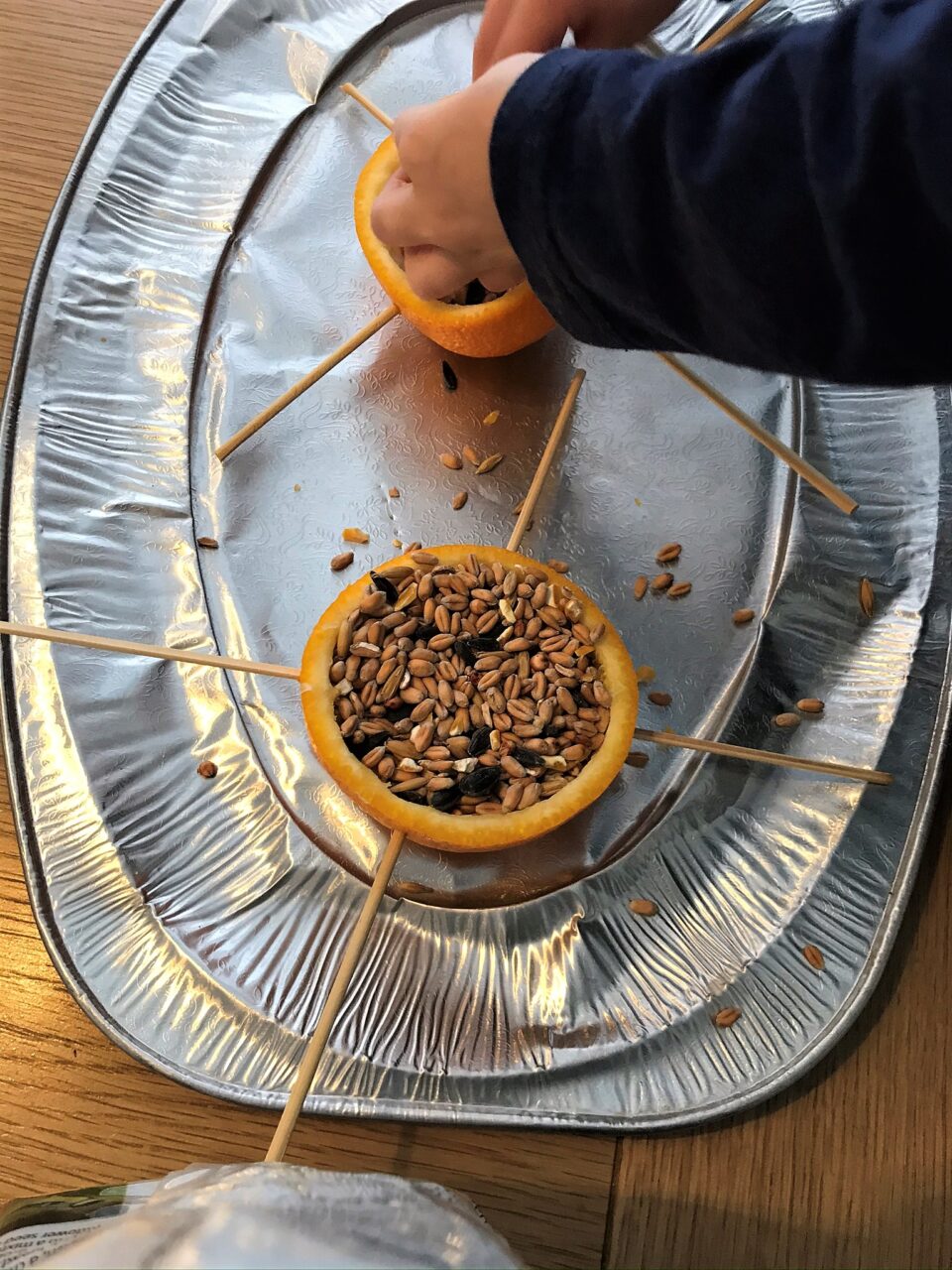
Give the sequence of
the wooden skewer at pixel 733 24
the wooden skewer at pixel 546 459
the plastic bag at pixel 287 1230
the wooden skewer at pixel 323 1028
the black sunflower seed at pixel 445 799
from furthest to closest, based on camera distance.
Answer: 1. the wooden skewer at pixel 733 24
2. the wooden skewer at pixel 546 459
3. the black sunflower seed at pixel 445 799
4. the wooden skewer at pixel 323 1028
5. the plastic bag at pixel 287 1230

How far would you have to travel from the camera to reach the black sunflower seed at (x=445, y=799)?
649 mm

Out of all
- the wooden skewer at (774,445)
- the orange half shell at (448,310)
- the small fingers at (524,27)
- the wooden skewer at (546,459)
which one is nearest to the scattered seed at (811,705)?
Answer: the wooden skewer at (774,445)

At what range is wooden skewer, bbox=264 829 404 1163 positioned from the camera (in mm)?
549

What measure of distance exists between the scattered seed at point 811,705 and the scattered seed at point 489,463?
34 centimetres

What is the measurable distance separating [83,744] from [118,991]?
19cm

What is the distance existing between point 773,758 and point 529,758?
0.63 feet

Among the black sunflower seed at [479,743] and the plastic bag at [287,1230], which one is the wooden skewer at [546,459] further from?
the plastic bag at [287,1230]

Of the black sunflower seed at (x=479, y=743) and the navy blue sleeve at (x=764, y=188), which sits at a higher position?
the navy blue sleeve at (x=764, y=188)

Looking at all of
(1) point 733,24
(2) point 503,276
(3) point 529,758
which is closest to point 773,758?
(3) point 529,758

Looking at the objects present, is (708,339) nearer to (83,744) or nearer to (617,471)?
(617,471)

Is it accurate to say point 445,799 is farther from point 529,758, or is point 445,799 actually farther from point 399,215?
point 399,215

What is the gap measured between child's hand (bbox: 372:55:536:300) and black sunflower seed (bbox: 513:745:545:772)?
0.35m

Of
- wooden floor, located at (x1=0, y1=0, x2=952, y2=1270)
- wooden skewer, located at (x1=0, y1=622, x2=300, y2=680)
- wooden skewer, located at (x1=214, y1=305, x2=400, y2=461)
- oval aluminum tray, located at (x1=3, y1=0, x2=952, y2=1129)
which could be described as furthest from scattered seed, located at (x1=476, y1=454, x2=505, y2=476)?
wooden floor, located at (x1=0, y1=0, x2=952, y2=1270)

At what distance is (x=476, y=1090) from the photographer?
2.19 ft
